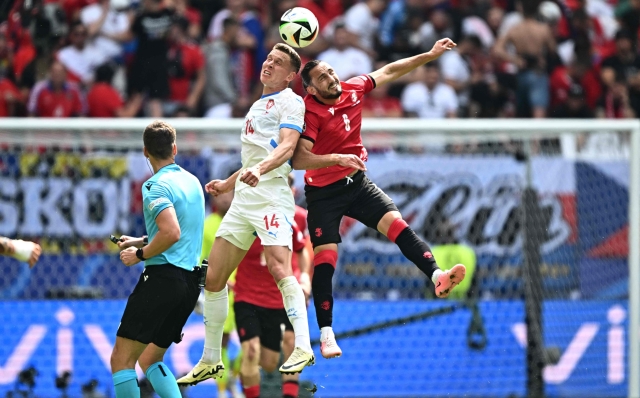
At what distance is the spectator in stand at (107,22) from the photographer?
1506cm

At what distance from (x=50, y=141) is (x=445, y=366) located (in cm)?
555

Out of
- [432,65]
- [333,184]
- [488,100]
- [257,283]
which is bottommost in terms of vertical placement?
[257,283]

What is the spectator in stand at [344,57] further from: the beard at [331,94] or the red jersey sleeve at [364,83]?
the beard at [331,94]

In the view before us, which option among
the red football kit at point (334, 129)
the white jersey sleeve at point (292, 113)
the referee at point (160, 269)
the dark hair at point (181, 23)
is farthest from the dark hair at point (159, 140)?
the dark hair at point (181, 23)

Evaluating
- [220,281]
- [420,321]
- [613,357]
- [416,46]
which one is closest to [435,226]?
[420,321]

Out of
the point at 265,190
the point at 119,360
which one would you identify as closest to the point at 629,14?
the point at 265,190

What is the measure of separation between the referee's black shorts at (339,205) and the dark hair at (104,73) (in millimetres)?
7519

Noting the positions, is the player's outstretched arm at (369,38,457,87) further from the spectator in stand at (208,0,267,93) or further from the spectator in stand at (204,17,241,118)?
the spectator in stand at (208,0,267,93)

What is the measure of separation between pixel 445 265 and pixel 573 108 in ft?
15.1

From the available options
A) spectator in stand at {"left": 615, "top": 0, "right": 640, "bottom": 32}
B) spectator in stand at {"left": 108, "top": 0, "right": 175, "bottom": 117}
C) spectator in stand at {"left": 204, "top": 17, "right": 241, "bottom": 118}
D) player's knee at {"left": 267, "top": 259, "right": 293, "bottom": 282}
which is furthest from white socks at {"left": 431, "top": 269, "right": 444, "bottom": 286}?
spectator in stand at {"left": 615, "top": 0, "right": 640, "bottom": 32}

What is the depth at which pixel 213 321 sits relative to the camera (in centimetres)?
784

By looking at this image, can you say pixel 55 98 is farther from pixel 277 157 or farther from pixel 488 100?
pixel 277 157

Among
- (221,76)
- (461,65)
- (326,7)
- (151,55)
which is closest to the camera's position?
(151,55)

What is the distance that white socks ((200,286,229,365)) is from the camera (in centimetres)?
782
